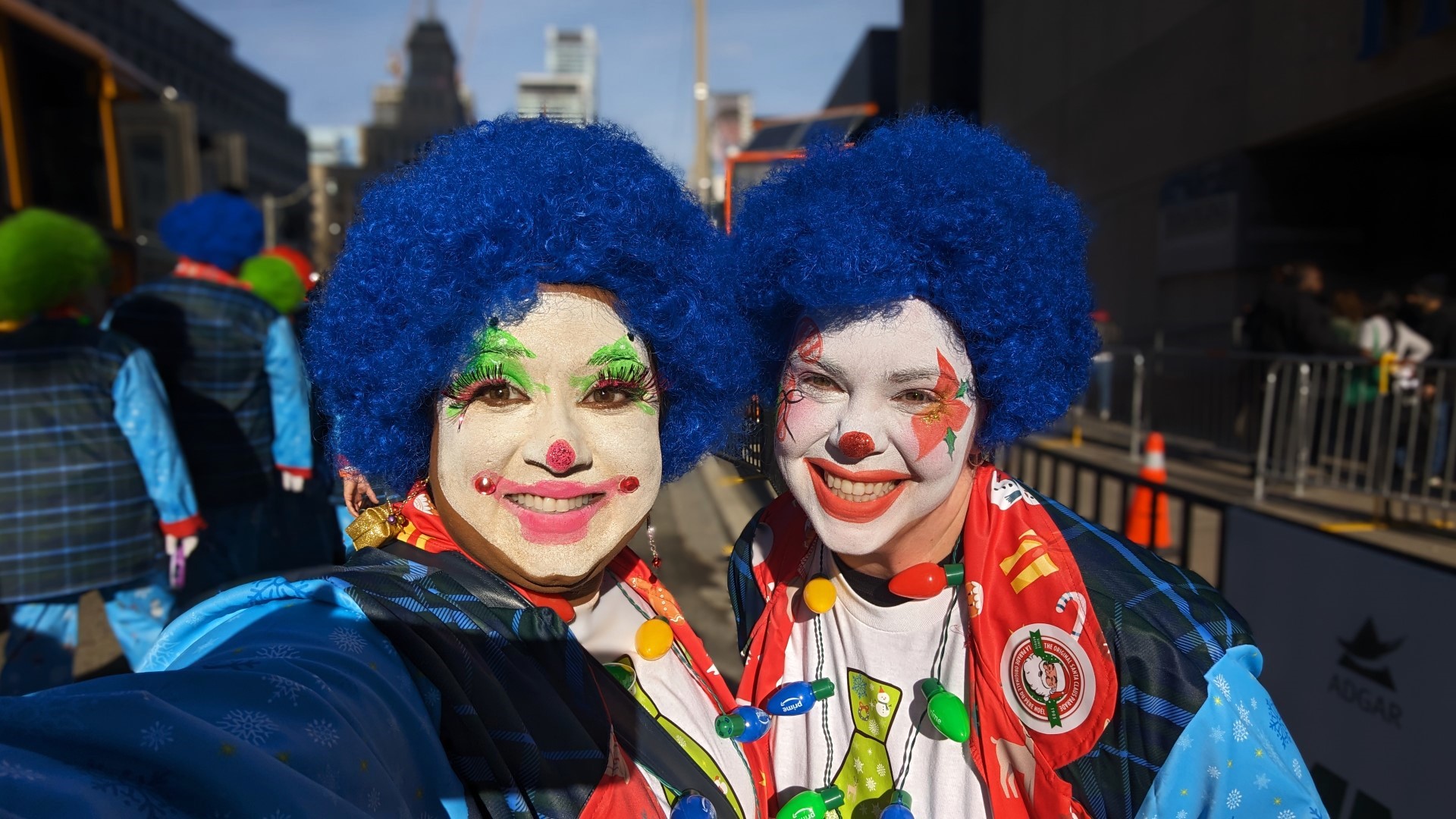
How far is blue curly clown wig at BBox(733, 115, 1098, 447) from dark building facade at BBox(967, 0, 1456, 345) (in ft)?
20.1

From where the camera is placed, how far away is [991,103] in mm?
20297

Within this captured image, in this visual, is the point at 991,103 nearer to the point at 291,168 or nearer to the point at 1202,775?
the point at 1202,775

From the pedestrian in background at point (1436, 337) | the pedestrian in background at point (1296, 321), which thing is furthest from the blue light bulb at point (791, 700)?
the pedestrian in background at point (1296, 321)

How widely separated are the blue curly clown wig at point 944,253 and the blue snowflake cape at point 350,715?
88cm

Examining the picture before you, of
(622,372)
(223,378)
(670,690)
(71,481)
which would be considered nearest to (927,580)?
(670,690)

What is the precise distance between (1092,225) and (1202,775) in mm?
1167

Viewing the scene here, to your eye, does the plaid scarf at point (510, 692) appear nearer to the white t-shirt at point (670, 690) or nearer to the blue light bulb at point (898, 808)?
the white t-shirt at point (670, 690)

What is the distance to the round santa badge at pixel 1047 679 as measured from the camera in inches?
60.1

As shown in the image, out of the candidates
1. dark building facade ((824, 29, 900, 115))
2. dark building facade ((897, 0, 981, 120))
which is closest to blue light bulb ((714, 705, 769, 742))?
dark building facade ((897, 0, 981, 120))

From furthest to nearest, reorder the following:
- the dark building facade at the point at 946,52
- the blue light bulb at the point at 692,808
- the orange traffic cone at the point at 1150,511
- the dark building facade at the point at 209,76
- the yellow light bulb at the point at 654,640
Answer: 1. the dark building facade at the point at 209,76
2. the dark building facade at the point at 946,52
3. the orange traffic cone at the point at 1150,511
4. the yellow light bulb at the point at 654,640
5. the blue light bulb at the point at 692,808

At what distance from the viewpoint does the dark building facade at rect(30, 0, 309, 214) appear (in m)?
37.8

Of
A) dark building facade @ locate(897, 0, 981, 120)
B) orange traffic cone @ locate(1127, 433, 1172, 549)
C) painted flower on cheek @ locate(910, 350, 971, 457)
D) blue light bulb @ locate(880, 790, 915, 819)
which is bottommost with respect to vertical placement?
orange traffic cone @ locate(1127, 433, 1172, 549)

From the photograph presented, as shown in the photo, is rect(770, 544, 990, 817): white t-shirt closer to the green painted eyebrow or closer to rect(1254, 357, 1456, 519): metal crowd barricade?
the green painted eyebrow

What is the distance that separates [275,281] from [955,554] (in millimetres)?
5864
